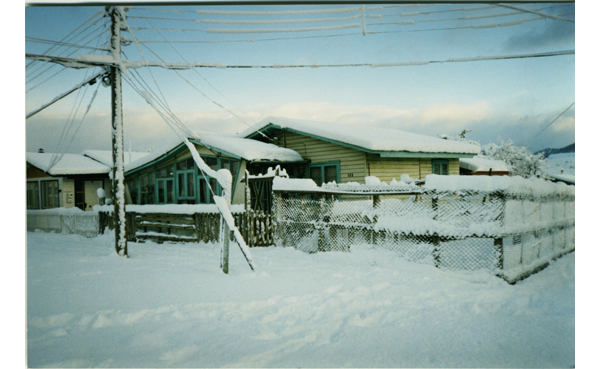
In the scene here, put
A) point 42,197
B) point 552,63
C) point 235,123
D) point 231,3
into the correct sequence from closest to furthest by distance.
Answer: point 231,3, point 552,63, point 42,197, point 235,123

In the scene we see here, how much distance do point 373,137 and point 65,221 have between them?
6.67 m

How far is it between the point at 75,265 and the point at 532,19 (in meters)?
7.22

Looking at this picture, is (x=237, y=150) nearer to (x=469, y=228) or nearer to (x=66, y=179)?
(x=66, y=179)

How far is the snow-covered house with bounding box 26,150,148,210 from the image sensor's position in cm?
448

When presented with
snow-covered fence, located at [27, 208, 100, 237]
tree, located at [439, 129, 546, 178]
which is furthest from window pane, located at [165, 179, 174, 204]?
tree, located at [439, 129, 546, 178]

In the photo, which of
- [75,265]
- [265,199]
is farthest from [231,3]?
[265,199]

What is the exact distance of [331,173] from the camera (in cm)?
888

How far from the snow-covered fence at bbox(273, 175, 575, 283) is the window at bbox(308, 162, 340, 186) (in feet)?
9.35

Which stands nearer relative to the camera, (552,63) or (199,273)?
(552,63)

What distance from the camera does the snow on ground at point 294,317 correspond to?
304 centimetres

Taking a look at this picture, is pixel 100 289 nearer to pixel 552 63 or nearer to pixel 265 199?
pixel 265 199

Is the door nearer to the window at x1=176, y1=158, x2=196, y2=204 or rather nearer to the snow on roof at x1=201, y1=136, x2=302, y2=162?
→ the window at x1=176, y1=158, x2=196, y2=204

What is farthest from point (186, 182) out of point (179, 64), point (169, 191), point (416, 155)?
point (416, 155)
